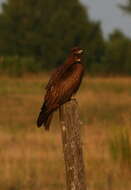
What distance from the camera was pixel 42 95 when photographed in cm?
1911

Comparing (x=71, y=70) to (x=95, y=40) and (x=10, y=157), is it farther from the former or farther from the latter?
(x=95, y=40)

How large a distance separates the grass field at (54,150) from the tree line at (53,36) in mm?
22468

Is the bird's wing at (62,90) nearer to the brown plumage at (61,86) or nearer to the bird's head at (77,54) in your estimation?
the brown plumage at (61,86)

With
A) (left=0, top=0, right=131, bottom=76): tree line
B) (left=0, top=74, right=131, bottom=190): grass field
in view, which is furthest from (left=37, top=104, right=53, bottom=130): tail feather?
(left=0, top=0, right=131, bottom=76): tree line

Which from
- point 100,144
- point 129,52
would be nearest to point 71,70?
point 100,144

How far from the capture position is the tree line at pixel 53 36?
3984 centimetres

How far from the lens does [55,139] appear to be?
10.7m

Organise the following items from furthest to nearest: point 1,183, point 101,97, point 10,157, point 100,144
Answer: point 101,97 → point 100,144 → point 10,157 → point 1,183

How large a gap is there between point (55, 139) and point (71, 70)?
6.33 m

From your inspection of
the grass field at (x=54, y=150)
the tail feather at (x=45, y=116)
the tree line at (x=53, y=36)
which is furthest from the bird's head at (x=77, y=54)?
the tree line at (x=53, y=36)

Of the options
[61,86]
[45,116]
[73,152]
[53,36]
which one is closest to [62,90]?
[61,86]

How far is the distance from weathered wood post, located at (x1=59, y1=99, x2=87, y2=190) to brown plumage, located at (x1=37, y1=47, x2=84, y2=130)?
1.93ft

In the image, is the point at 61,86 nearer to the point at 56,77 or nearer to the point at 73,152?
the point at 56,77

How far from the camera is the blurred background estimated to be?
7.95 m
